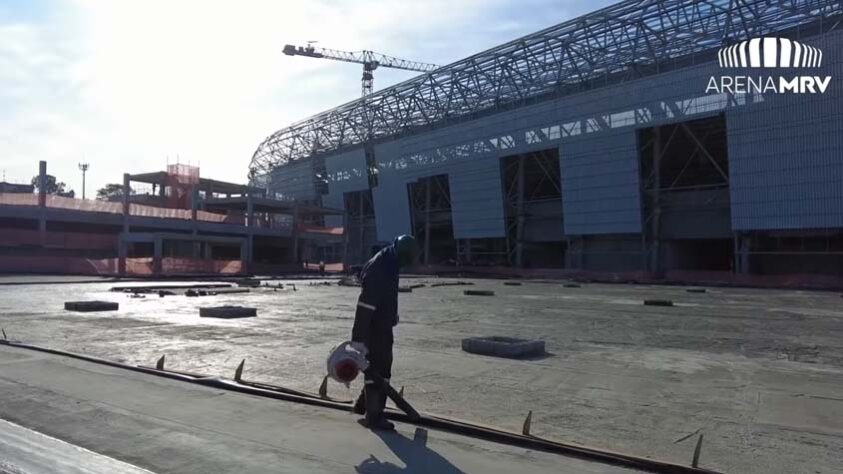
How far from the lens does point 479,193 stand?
247 ft

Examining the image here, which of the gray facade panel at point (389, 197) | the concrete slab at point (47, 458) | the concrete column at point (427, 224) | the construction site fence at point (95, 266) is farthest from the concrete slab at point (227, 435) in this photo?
the gray facade panel at point (389, 197)

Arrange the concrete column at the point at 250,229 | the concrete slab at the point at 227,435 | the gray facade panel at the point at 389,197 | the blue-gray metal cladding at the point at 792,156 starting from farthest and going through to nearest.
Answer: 1. the gray facade panel at the point at 389,197
2. the concrete column at the point at 250,229
3. the blue-gray metal cladding at the point at 792,156
4. the concrete slab at the point at 227,435

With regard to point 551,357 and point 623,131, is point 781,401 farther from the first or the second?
point 623,131

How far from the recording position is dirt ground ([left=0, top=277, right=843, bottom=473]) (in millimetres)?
6855

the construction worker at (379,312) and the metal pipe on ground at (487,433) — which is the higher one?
the construction worker at (379,312)

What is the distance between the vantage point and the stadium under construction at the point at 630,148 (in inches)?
1966

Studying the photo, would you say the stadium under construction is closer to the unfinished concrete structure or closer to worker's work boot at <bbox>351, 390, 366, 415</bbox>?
the unfinished concrete structure

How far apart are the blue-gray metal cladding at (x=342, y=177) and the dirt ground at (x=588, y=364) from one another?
70985 mm

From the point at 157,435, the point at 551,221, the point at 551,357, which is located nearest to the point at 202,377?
the point at 157,435

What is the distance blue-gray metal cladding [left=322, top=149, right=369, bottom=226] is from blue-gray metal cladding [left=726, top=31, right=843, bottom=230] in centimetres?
5106

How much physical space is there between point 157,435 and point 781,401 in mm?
7291

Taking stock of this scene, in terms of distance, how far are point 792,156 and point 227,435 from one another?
52.6 m

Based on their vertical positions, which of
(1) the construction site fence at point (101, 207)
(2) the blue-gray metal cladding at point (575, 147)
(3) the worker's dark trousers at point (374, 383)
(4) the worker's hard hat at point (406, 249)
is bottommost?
(3) the worker's dark trousers at point (374, 383)

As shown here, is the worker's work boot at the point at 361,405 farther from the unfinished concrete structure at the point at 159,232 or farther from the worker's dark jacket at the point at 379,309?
the unfinished concrete structure at the point at 159,232
